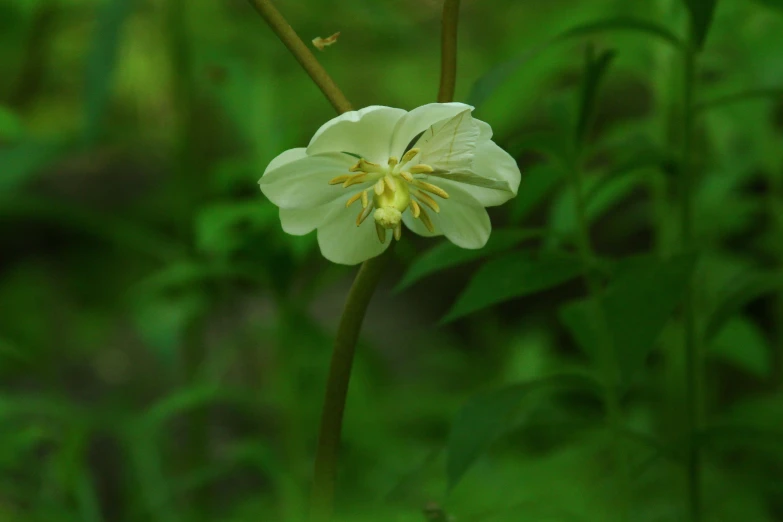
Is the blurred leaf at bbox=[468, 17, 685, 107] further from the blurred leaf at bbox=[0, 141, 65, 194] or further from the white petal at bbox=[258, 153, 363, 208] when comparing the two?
the blurred leaf at bbox=[0, 141, 65, 194]

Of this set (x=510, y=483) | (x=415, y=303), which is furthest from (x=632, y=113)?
(x=510, y=483)

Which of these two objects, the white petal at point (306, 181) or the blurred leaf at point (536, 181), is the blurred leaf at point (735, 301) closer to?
the blurred leaf at point (536, 181)

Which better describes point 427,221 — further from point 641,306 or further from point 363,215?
point 641,306

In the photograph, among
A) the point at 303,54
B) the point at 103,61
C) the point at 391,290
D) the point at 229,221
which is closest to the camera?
the point at 303,54

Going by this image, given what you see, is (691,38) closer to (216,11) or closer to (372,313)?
(216,11)

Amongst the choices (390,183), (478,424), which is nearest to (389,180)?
(390,183)

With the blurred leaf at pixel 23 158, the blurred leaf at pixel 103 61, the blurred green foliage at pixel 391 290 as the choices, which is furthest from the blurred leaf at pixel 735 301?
the blurred leaf at pixel 23 158
